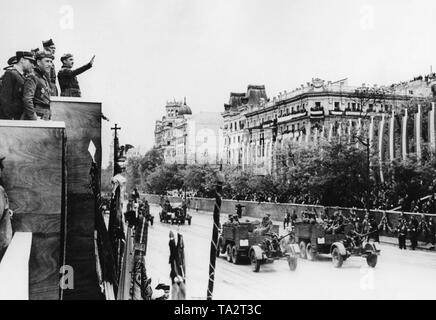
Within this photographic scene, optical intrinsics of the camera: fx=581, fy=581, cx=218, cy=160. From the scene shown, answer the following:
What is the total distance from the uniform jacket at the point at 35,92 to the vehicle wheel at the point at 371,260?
657 cm

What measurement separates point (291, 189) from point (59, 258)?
586 cm

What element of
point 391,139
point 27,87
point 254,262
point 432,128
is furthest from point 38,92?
point 432,128

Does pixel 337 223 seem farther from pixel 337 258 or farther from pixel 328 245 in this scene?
pixel 337 258

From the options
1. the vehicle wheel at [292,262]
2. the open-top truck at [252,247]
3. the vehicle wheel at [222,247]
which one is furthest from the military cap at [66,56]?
the vehicle wheel at [292,262]

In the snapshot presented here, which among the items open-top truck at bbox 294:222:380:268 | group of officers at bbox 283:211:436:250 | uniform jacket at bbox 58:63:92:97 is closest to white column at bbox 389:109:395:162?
group of officers at bbox 283:211:436:250

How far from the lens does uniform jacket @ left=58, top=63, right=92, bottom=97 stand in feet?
20.0

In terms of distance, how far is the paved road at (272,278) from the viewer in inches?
257

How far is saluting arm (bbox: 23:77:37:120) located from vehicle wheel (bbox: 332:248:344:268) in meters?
5.77

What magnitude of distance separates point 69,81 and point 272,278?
3743 mm

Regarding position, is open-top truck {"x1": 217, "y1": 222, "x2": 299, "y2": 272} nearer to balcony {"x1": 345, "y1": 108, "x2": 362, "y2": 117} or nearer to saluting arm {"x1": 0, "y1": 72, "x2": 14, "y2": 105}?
saluting arm {"x1": 0, "y1": 72, "x2": 14, "y2": 105}

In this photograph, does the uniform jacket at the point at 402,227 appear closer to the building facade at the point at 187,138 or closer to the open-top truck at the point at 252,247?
the open-top truck at the point at 252,247

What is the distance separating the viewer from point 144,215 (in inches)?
272
